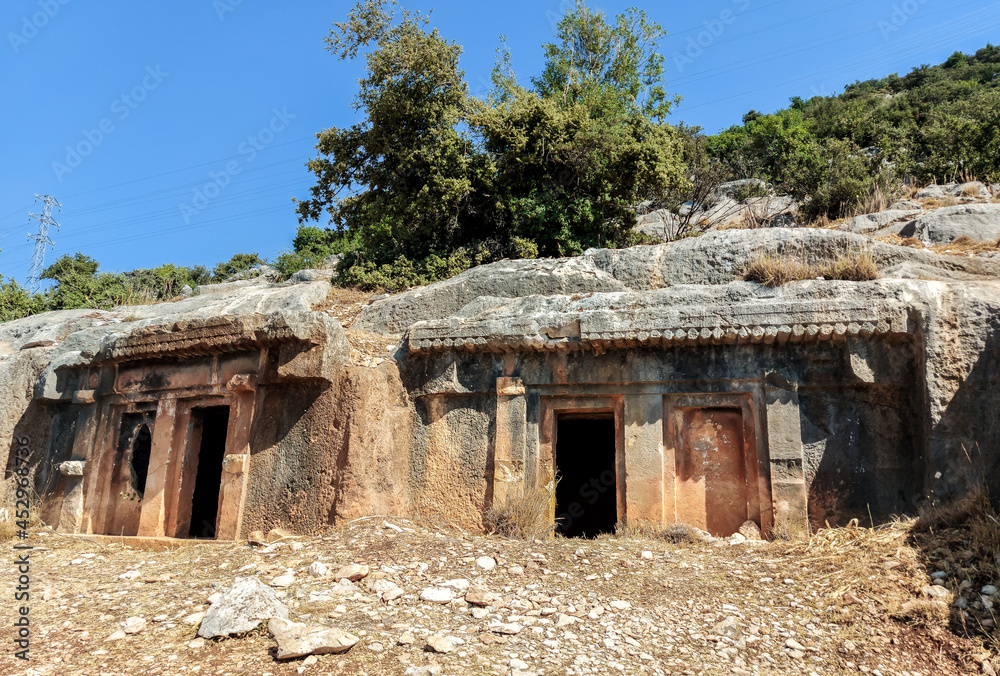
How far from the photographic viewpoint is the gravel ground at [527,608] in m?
4.23

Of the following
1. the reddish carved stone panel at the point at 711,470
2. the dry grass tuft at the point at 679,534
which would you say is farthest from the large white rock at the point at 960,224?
the dry grass tuft at the point at 679,534

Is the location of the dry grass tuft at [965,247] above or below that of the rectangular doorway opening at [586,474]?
above

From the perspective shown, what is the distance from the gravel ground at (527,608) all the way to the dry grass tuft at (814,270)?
257 centimetres

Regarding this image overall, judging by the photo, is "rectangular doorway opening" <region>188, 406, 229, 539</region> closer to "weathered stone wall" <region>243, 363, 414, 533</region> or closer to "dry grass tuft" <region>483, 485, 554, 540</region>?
"weathered stone wall" <region>243, 363, 414, 533</region>

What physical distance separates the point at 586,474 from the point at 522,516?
4249 mm

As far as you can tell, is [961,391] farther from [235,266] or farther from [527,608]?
[235,266]

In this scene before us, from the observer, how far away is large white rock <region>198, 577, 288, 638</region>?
4.43 m

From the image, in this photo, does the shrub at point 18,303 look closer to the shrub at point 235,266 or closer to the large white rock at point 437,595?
the shrub at point 235,266

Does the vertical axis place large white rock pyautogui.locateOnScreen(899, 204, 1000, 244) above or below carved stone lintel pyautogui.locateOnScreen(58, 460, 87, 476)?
above

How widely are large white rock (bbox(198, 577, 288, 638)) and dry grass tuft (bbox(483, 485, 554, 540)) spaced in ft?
8.19

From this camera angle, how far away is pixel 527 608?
491 cm

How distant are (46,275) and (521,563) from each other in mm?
20125

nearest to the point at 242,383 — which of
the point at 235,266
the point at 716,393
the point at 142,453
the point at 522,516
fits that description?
the point at 142,453

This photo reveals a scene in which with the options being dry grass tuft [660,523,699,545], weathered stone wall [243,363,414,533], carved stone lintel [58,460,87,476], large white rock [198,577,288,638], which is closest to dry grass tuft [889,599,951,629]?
dry grass tuft [660,523,699,545]
